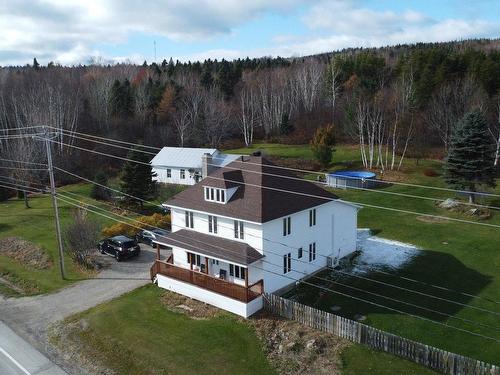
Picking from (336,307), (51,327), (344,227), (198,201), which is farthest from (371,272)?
(51,327)

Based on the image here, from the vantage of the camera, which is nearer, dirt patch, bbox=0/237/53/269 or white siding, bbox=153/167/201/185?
dirt patch, bbox=0/237/53/269

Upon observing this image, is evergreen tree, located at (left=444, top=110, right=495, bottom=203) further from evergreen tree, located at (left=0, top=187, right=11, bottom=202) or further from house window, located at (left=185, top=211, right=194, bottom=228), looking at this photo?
evergreen tree, located at (left=0, top=187, right=11, bottom=202)

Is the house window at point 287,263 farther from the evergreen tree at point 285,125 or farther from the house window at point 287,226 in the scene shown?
the evergreen tree at point 285,125

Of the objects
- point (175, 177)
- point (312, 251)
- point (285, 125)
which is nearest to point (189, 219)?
point (312, 251)

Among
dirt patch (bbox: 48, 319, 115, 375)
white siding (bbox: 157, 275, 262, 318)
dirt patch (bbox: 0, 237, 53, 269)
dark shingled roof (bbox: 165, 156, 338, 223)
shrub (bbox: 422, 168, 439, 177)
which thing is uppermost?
dark shingled roof (bbox: 165, 156, 338, 223)

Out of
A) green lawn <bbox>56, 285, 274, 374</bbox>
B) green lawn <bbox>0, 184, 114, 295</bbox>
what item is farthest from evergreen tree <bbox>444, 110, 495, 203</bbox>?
green lawn <bbox>0, 184, 114, 295</bbox>

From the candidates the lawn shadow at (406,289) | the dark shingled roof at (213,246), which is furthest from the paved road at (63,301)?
the lawn shadow at (406,289)

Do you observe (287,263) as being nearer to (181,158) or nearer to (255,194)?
→ (255,194)
